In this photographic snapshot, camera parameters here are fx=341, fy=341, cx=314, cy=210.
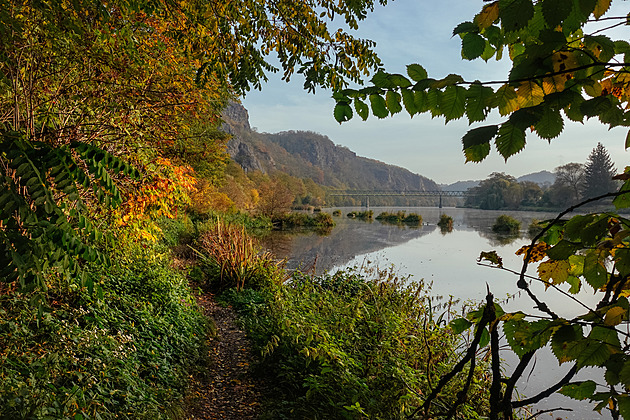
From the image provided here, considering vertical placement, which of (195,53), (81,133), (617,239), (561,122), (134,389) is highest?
(195,53)

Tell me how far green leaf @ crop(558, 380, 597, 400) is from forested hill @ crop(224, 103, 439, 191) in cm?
7325

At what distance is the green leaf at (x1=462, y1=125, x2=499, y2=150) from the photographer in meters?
0.70

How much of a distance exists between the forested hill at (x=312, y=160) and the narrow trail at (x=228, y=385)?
6917 centimetres

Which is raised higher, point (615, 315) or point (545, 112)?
point (545, 112)

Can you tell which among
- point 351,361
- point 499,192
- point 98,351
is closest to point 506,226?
point 499,192

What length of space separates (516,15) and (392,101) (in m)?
0.32

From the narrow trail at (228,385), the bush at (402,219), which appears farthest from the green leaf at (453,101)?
the bush at (402,219)

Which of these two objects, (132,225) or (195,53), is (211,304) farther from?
(195,53)

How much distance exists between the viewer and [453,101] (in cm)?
79

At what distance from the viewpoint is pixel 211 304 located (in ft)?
21.8

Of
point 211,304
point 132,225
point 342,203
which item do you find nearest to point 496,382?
point 132,225

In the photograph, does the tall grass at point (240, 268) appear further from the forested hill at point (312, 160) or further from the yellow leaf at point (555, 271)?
A: the forested hill at point (312, 160)

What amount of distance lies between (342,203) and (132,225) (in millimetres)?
63200

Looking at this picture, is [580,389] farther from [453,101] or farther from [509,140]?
[453,101]
